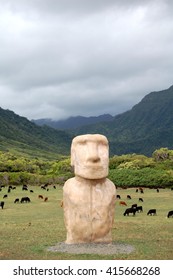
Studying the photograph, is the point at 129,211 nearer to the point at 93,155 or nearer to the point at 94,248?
the point at 94,248

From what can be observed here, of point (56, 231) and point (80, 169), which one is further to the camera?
point (56, 231)

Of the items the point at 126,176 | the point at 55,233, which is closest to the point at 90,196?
the point at 55,233

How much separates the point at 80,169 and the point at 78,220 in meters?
2.11

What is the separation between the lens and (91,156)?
19422mm

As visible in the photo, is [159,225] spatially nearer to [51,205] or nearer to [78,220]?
[78,220]

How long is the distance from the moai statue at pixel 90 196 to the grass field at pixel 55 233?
1.60 m

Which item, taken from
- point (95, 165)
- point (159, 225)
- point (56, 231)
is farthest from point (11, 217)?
point (95, 165)

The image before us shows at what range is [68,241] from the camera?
2033cm

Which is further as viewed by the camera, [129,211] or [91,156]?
[129,211]

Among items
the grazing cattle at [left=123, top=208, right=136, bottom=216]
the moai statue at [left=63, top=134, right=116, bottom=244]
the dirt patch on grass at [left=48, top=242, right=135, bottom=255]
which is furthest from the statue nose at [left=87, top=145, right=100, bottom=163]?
the grazing cattle at [left=123, top=208, right=136, bottom=216]

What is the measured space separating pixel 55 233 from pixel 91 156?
24.5ft

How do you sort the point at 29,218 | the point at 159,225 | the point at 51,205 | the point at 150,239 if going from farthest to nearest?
the point at 51,205, the point at 29,218, the point at 159,225, the point at 150,239

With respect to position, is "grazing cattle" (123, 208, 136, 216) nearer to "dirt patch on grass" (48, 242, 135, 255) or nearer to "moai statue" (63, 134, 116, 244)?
"dirt patch on grass" (48, 242, 135, 255)

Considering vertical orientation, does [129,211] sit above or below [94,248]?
above
